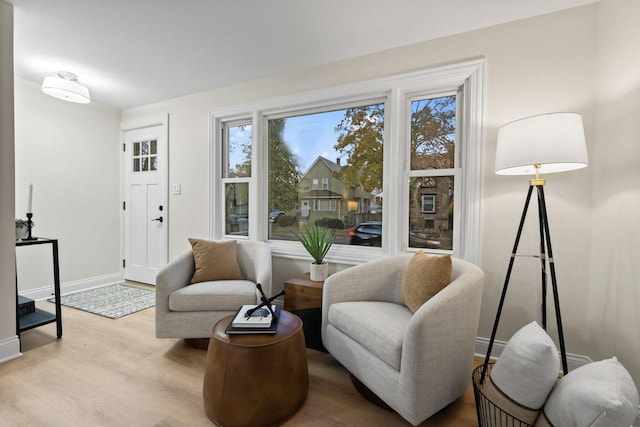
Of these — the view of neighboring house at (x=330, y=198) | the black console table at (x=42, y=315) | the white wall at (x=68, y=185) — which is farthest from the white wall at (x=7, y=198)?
the view of neighboring house at (x=330, y=198)

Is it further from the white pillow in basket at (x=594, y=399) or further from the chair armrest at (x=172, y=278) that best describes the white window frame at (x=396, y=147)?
the white pillow in basket at (x=594, y=399)

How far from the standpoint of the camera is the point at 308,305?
7.50 ft

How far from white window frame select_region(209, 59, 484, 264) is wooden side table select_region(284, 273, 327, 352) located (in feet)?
1.56

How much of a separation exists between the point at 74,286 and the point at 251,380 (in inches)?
130

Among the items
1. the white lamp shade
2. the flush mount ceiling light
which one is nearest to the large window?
the white lamp shade

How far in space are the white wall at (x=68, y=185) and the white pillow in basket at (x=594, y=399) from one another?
4.32 meters

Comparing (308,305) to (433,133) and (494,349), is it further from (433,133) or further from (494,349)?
(433,133)

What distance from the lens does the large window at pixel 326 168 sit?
2.67 metres

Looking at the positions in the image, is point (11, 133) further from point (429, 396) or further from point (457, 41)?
point (457, 41)

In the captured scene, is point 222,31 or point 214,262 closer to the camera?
point 222,31

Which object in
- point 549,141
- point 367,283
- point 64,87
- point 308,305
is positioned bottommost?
point 308,305

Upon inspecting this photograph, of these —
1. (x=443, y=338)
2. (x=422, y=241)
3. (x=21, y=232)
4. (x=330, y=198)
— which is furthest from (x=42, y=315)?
(x=422, y=241)

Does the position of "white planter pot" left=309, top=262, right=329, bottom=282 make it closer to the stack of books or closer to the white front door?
the stack of books

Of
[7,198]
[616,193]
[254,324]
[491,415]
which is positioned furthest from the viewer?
[7,198]
